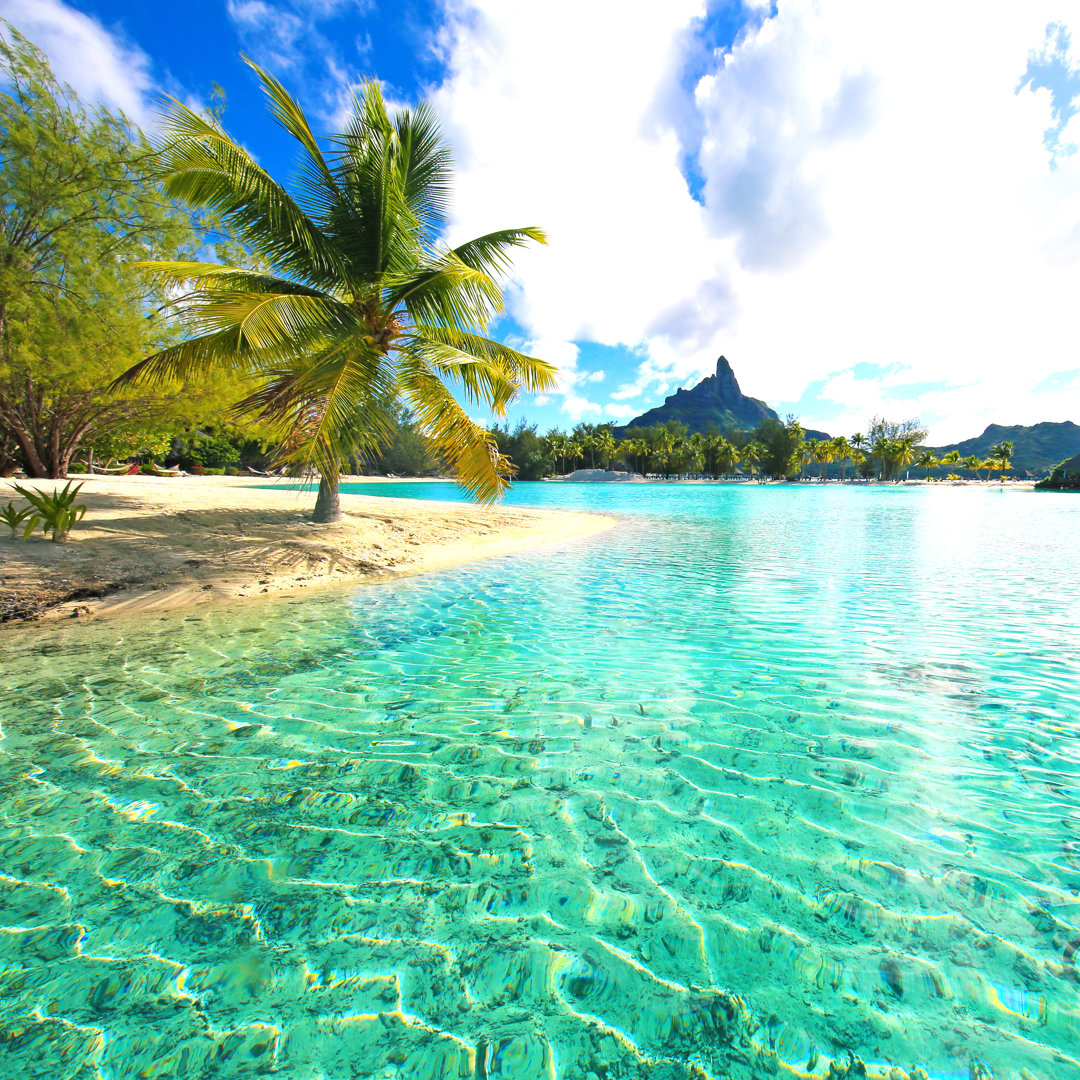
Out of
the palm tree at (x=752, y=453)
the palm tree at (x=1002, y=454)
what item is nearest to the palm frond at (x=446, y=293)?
the palm tree at (x=752, y=453)

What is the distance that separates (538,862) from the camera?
2.62m

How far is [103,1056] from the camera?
1679mm

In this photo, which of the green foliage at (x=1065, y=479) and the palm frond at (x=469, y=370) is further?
the green foliage at (x=1065, y=479)

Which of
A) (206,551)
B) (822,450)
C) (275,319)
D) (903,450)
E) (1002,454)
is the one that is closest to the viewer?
(275,319)

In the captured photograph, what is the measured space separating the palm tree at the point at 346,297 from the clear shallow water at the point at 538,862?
5.72m

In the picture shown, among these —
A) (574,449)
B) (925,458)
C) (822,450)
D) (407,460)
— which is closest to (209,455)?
(407,460)

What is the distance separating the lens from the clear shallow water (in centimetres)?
179

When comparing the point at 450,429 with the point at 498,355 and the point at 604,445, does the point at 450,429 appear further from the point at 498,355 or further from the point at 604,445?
the point at 604,445

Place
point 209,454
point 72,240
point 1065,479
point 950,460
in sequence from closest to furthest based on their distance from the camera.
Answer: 1. point 72,240
2. point 209,454
3. point 1065,479
4. point 950,460

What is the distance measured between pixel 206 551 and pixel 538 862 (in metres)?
10.7

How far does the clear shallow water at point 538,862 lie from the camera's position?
1.79 m

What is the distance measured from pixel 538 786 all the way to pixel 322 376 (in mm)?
8470

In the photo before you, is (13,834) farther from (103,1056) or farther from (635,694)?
(635,694)

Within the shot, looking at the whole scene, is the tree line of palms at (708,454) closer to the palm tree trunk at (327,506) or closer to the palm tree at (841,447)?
the palm tree at (841,447)
